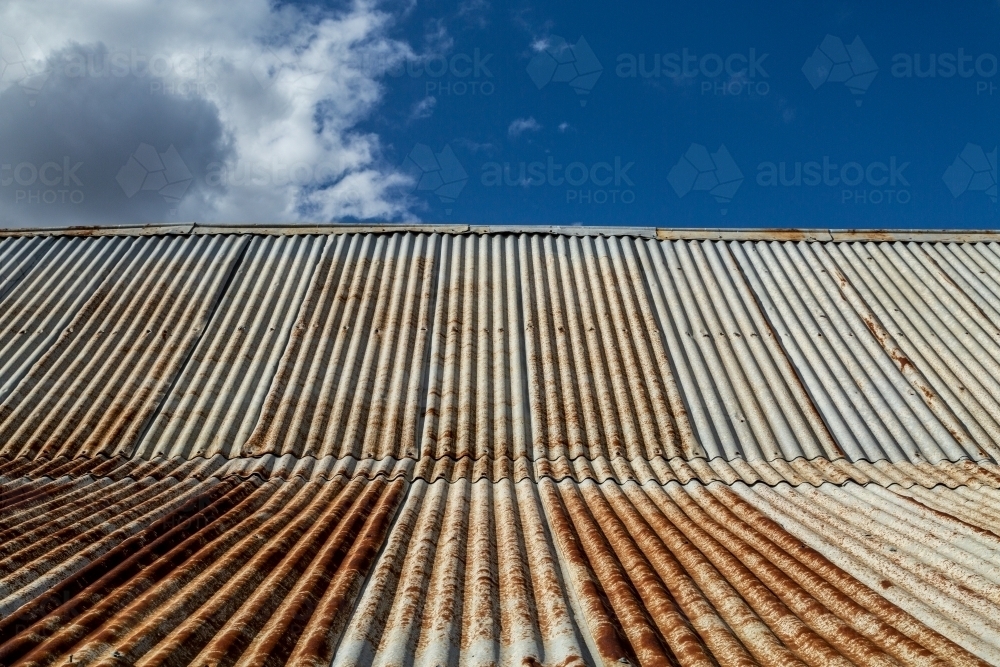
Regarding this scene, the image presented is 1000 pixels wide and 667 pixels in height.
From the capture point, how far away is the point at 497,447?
16.5 ft

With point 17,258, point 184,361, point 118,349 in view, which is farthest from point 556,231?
point 17,258

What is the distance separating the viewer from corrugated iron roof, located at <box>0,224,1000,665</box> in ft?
8.21

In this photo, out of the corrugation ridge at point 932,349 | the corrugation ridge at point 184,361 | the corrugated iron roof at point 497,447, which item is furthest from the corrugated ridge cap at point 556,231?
the corrugation ridge at point 932,349

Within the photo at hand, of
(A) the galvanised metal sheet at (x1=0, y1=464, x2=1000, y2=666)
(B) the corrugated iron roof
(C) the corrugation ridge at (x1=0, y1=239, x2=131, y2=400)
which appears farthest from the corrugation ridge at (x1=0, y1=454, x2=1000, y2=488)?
(C) the corrugation ridge at (x1=0, y1=239, x2=131, y2=400)

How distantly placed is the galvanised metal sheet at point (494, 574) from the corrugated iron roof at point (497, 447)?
2 cm

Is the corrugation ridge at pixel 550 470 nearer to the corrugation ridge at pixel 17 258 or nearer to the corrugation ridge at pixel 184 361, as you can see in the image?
the corrugation ridge at pixel 184 361

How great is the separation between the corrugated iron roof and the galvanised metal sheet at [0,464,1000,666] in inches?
0.7

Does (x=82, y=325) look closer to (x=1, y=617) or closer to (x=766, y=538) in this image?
(x=1, y=617)

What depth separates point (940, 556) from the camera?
3.17 metres

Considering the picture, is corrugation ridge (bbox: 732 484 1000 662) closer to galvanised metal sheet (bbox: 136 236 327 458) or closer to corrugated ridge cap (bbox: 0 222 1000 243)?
galvanised metal sheet (bbox: 136 236 327 458)

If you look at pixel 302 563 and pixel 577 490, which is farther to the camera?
pixel 577 490

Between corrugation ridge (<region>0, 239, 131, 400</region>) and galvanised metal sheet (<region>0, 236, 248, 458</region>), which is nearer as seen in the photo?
galvanised metal sheet (<region>0, 236, 248, 458</region>)

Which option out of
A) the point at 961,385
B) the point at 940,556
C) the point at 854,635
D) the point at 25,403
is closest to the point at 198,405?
the point at 25,403

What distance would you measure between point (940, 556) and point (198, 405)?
5.50 metres
